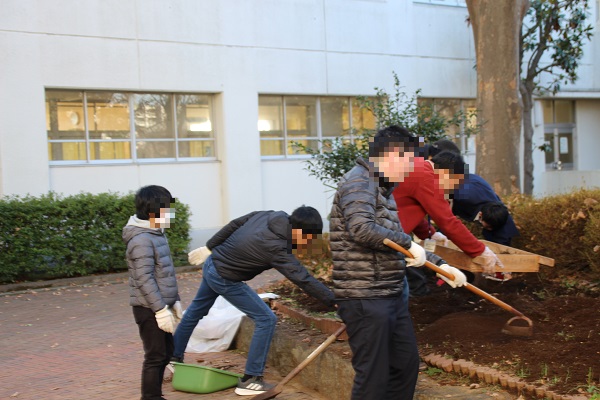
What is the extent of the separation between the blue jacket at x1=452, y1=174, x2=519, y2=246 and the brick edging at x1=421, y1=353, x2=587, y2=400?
1.88m

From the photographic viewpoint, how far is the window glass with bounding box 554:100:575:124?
69.1ft

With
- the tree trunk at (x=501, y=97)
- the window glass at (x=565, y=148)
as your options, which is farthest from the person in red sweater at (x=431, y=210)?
the window glass at (x=565, y=148)

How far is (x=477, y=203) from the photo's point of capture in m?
6.60

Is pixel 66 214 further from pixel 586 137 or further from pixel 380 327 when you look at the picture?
pixel 586 137

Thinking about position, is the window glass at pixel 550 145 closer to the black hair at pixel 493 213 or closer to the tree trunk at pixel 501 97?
the tree trunk at pixel 501 97

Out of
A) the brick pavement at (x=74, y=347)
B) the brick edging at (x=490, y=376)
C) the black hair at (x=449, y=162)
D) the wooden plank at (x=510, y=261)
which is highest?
the black hair at (x=449, y=162)

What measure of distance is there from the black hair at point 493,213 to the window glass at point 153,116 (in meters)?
9.50

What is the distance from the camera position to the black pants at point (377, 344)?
4184 mm

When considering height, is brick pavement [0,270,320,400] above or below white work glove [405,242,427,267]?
below

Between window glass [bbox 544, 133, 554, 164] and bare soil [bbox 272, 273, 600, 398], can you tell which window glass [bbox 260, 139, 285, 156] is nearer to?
window glass [bbox 544, 133, 554, 164]

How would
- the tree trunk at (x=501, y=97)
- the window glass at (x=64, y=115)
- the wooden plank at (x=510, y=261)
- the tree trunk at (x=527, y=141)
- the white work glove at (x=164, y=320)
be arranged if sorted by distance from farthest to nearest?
1. the tree trunk at (x=527, y=141)
2. the window glass at (x=64, y=115)
3. the tree trunk at (x=501, y=97)
4. the wooden plank at (x=510, y=261)
5. the white work glove at (x=164, y=320)

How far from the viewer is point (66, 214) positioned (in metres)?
11.4

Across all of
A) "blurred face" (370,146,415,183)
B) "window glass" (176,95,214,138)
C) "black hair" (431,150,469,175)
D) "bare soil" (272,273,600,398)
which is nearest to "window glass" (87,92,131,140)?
"window glass" (176,95,214,138)

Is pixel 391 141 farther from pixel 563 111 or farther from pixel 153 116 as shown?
pixel 563 111
